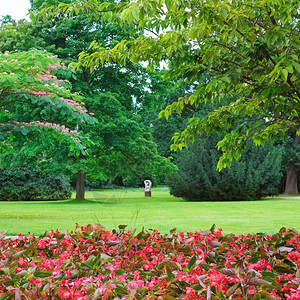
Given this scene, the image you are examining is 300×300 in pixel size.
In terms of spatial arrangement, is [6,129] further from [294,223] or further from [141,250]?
[294,223]

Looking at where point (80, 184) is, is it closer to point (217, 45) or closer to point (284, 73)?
point (217, 45)

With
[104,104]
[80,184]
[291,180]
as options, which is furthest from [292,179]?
[104,104]

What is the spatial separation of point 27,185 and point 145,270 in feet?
66.4

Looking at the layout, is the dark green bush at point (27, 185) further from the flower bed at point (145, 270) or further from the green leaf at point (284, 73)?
the green leaf at point (284, 73)

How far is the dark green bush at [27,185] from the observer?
21.8m

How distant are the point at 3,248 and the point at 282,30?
11.2 feet

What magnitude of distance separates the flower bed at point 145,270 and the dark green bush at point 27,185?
60.9 ft

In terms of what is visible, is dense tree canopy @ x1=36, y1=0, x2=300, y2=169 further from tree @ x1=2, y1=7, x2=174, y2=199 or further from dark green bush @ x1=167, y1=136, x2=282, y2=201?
dark green bush @ x1=167, y1=136, x2=282, y2=201

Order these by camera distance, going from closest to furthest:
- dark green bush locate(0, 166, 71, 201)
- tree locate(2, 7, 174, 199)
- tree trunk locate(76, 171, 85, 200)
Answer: tree locate(2, 7, 174, 199)
tree trunk locate(76, 171, 85, 200)
dark green bush locate(0, 166, 71, 201)

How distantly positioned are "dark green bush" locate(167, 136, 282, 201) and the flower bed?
52.8ft

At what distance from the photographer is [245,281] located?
7.68 ft

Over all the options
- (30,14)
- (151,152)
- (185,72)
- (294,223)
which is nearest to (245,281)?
(185,72)

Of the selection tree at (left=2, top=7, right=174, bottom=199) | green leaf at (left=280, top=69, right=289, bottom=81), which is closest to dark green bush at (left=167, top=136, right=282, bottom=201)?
tree at (left=2, top=7, right=174, bottom=199)

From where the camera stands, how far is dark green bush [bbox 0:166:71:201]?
2178cm
